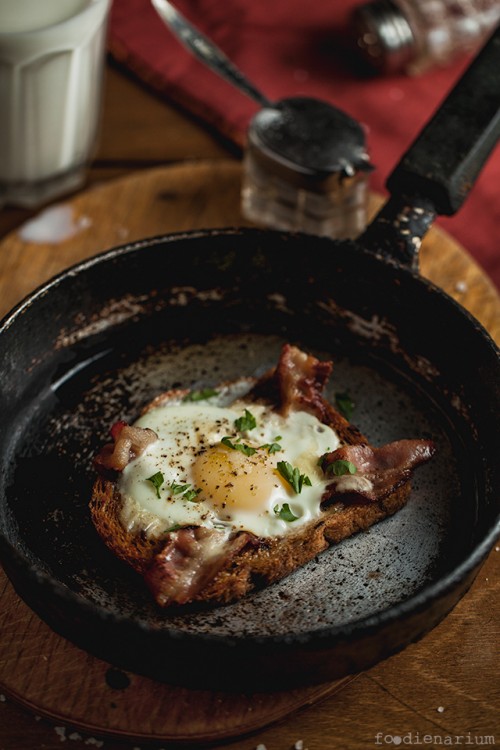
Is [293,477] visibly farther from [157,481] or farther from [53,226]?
[53,226]

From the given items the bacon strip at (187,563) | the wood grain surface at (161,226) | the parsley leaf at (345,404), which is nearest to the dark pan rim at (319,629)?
the bacon strip at (187,563)

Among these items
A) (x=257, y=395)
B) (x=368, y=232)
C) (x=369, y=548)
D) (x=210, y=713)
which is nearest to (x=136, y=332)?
(x=257, y=395)

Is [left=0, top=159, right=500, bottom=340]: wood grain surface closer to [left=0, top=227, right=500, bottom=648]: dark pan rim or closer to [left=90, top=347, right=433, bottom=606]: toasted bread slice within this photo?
[left=90, top=347, right=433, bottom=606]: toasted bread slice

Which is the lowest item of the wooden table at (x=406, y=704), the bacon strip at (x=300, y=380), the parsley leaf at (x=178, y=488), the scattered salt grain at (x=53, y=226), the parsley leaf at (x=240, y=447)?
the wooden table at (x=406, y=704)

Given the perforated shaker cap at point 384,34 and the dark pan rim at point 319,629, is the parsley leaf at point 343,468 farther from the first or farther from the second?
the perforated shaker cap at point 384,34

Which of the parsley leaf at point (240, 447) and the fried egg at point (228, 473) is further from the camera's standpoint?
the parsley leaf at point (240, 447)

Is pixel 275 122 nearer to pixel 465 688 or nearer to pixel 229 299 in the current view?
pixel 229 299

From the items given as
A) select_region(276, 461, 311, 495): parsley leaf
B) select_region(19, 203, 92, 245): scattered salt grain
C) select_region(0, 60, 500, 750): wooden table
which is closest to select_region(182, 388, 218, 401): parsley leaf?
select_region(276, 461, 311, 495): parsley leaf
